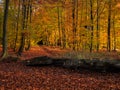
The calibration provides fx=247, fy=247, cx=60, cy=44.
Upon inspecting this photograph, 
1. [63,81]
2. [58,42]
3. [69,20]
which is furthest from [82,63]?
[58,42]

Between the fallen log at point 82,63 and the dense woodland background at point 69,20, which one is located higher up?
the dense woodland background at point 69,20

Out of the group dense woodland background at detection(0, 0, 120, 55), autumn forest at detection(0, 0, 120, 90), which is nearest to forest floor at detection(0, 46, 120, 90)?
autumn forest at detection(0, 0, 120, 90)

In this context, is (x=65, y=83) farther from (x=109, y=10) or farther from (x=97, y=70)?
(x=109, y=10)

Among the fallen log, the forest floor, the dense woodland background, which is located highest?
the dense woodland background

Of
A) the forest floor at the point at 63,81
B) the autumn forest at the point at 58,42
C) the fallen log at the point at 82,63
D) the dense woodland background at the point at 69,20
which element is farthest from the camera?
the dense woodland background at the point at 69,20

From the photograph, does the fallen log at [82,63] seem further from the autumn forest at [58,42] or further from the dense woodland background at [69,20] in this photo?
the dense woodland background at [69,20]

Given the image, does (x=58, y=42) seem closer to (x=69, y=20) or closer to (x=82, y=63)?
(x=69, y=20)

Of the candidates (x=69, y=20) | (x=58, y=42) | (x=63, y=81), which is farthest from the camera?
(x=58, y=42)

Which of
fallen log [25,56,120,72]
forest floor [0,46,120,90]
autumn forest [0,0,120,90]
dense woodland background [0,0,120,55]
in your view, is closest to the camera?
forest floor [0,46,120,90]

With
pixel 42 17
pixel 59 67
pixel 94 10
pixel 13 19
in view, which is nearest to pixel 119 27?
pixel 94 10

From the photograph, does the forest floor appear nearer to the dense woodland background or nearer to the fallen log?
the fallen log

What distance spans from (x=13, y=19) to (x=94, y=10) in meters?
10.3

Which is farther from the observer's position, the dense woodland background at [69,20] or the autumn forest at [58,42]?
the dense woodland background at [69,20]

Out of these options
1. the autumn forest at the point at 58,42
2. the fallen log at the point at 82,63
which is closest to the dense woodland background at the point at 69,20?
the autumn forest at the point at 58,42
